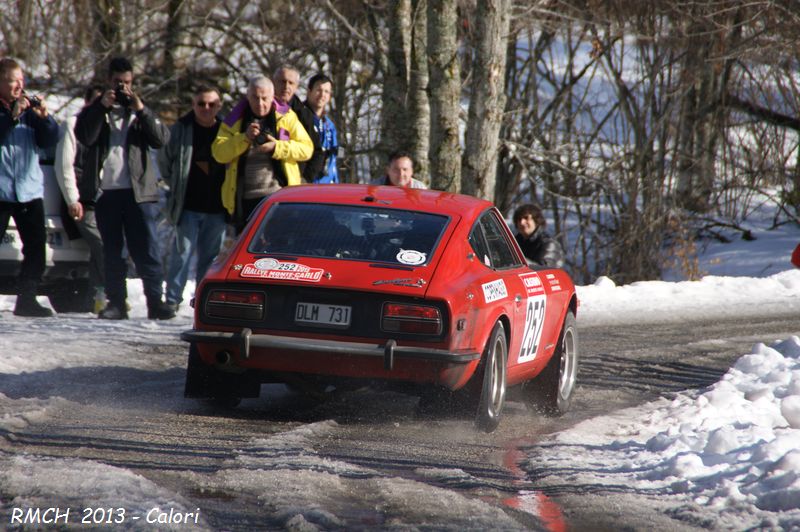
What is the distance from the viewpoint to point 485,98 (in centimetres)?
1616

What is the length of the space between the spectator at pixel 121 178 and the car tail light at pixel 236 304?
15.0 feet

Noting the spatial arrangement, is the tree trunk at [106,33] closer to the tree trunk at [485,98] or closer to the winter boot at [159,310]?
the tree trunk at [485,98]

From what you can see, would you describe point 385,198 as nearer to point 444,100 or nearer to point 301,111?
point 301,111

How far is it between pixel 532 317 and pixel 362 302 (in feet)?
5.39

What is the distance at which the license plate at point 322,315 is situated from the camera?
A: 21.7 feet

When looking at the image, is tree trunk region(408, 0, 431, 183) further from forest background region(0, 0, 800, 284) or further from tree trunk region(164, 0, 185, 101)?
tree trunk region(164, 0, 185, 101)

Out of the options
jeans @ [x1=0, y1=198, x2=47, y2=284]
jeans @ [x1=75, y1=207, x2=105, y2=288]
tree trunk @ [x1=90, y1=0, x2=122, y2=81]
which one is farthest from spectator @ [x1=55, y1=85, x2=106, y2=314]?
tree trunk @ [x1=90, y1=0, x2=122, y2=81]

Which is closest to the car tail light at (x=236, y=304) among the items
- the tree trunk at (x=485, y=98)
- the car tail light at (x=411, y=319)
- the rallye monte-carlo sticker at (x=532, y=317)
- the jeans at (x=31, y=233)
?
the car tail light at (x=411, y=319)

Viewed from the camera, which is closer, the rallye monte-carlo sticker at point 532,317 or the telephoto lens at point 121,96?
the rallye monte-carlo sticker at point 532,317

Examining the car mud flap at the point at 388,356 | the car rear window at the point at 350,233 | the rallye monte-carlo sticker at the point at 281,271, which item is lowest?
the car mud flap at the point at 388,356

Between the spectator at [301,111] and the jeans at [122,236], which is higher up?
the spectator at [301,111]

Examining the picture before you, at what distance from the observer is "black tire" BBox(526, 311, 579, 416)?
322 inches

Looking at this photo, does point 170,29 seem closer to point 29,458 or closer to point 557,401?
point 557,401

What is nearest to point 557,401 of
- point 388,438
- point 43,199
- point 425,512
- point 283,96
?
point 388,438
